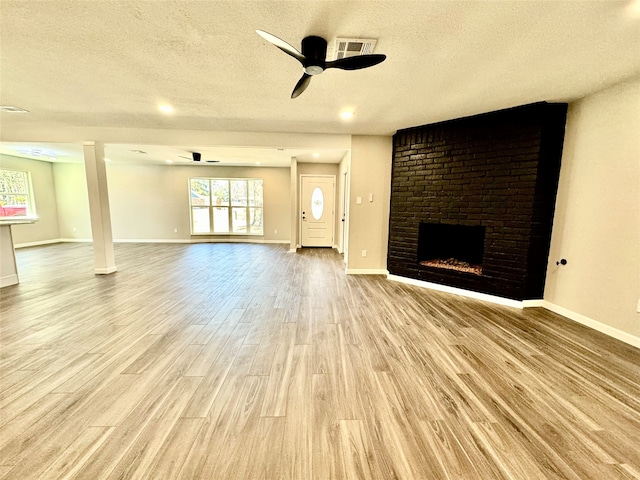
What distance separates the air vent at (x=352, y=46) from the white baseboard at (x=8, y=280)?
5.34 m

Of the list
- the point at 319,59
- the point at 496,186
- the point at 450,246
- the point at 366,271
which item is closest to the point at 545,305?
the point at 450,246


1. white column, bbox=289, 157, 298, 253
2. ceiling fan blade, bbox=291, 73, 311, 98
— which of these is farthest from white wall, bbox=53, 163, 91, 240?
ceiling fan blade, bbox=291, 73, 311, 98

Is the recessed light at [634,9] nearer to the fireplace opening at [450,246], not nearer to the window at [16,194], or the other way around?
the fireplace opening at [450,246]

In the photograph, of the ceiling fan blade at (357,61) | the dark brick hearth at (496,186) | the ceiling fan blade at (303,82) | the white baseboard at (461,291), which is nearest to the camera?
the ceiling fan blade at (357,61)

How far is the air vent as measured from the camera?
188cm

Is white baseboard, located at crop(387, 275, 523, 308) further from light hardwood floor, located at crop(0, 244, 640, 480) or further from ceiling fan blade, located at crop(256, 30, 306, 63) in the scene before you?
ceiling fan blade, located at crop(256, 30, 306, 63)

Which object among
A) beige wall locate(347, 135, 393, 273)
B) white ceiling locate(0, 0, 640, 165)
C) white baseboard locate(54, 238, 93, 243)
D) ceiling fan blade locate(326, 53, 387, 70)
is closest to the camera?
white ceiling locate(0, 0, 640, 165)

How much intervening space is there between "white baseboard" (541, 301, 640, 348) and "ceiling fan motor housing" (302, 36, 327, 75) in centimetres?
357

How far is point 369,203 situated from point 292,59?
278 cm

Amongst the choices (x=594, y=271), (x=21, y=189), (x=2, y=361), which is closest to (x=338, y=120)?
(x=594, y=271)

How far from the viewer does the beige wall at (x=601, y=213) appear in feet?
7.81

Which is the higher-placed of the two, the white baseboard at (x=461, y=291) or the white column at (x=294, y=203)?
the white column at (x=294, y=203)

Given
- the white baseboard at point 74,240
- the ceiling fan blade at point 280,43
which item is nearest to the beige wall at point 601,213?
the ceiling fan blade at point 280,43

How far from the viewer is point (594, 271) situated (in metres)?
2.69
